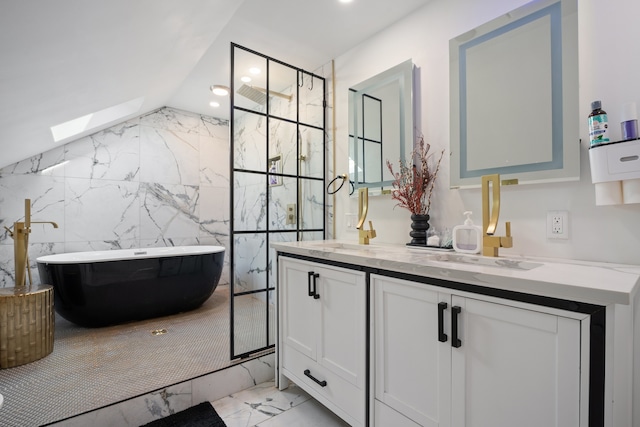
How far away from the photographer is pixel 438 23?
1.79 meters

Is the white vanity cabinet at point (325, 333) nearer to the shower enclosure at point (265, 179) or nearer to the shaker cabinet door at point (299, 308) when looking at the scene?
the shaker cabinet door at point (299, 308)

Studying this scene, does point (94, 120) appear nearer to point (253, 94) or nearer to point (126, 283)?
point (126, 283)

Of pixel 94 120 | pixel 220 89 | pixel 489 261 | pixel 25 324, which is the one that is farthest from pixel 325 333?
pixel 94 120

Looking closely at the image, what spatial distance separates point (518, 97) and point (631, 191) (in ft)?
2.03

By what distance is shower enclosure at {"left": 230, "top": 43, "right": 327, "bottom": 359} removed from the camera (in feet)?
7.02

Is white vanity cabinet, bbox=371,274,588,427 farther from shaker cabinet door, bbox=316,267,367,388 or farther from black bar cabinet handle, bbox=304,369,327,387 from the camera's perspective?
black bar cabinet handle, bbox=304,369,327,387

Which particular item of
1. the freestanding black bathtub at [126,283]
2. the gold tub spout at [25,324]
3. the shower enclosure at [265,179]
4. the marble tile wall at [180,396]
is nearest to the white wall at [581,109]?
the shower enclosure at [265,179]

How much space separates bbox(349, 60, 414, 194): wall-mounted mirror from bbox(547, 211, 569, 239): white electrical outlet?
0.83 meters

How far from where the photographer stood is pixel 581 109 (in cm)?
127

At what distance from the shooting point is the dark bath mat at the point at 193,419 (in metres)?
1.59

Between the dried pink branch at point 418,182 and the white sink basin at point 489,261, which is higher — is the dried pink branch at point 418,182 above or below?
above

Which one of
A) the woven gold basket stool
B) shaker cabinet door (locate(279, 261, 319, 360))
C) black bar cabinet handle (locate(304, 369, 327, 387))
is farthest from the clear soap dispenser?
the woven gold basket stool

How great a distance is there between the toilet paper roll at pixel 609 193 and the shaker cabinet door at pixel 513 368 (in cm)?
63

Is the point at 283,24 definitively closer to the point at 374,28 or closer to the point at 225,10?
the point at 225,10
